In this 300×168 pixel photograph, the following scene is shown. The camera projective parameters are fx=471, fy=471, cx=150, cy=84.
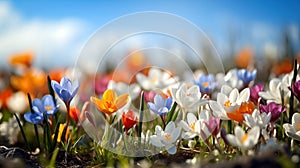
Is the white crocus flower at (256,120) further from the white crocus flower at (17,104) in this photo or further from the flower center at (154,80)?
the white crocus flower at (17,104)

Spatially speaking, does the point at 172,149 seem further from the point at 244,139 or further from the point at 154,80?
the point at 154,80

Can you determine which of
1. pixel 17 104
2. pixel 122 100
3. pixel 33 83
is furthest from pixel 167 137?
pixel 33 83

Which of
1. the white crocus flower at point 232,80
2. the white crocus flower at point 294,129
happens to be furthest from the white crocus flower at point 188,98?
the white crocus flower at point 232,80

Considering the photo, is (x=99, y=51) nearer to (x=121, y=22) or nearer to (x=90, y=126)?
(x=121, y=22)

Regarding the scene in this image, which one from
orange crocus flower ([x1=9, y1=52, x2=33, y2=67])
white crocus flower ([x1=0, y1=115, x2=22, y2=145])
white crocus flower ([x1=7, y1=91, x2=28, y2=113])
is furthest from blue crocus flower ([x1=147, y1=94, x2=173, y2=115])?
orange crocus flower ([x1=9, y1=52, x2=33, y2=67])

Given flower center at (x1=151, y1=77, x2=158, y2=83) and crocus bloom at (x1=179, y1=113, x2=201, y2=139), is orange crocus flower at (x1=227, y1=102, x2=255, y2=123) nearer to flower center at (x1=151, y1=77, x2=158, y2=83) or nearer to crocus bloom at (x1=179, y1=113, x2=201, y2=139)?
crocus bloom at (x1=179, y1=113, x2=201, y2=139)

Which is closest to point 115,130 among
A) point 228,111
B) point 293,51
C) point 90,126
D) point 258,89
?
point 90,126
